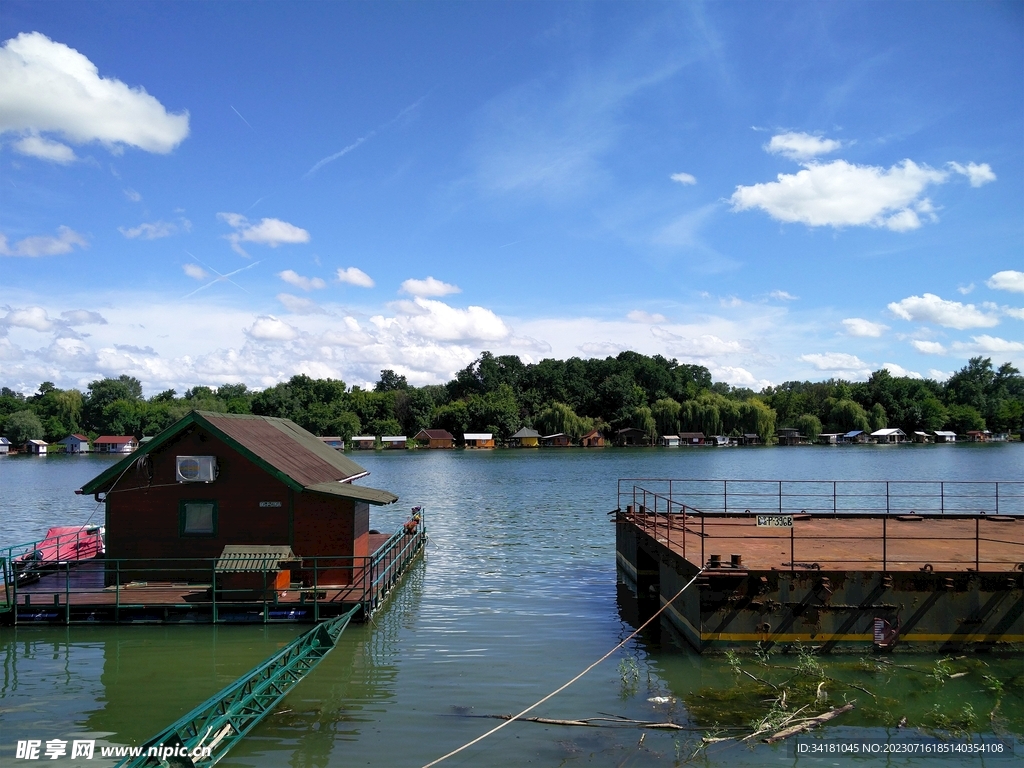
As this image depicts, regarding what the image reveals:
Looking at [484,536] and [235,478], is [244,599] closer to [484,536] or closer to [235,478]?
[235,478]

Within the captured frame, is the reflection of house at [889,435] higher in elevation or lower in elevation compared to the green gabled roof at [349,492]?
lower

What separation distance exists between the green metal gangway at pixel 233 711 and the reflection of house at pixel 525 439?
13587 cm

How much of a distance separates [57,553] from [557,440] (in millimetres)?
130509

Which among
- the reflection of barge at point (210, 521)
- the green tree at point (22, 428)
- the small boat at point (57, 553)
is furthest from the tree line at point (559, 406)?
the reflection of barge at point (210, 521)

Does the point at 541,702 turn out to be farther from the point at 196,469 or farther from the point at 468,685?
the point at 196,469

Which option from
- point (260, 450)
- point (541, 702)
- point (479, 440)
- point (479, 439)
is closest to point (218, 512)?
point (260, 450)

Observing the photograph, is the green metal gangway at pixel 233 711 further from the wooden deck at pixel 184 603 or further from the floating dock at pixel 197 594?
the floating dock at pixel 197 594

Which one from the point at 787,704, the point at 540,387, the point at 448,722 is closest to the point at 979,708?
the point at 787,704

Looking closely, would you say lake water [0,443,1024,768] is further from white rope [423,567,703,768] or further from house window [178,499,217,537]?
house window [178,499,217,537]

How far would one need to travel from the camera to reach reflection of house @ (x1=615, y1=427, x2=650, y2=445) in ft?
499

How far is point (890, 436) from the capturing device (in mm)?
156000

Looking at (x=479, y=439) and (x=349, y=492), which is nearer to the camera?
(x=349, y=492)

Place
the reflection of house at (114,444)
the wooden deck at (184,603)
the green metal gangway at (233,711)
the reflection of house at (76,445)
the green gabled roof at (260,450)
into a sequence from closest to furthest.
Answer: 1. the green metal gangway at (233,711)
2. the wooden deck at (184,603)
3. the green gabled roof at (260,450)
4. the reflection of house at (114,444)
5. the reflection of house at (76,445)

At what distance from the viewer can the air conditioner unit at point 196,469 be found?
66.2 ft
